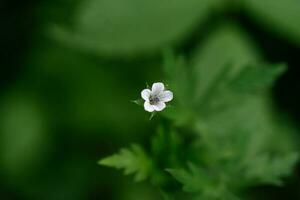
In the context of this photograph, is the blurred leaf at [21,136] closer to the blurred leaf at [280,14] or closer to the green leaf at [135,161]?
the blurred leaf at [280,14]

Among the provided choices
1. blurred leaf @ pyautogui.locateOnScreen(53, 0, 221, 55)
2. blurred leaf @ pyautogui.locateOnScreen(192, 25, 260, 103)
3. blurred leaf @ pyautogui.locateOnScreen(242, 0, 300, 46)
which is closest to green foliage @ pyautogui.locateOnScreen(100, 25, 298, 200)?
blurred leaf @ pyautogui.locateOnScreen(192, 25, 260, 103)

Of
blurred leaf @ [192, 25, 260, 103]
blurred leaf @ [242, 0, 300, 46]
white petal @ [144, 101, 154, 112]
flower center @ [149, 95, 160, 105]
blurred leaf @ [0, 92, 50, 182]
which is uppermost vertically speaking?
blurred leaf @ [242, 0, 300, 46]

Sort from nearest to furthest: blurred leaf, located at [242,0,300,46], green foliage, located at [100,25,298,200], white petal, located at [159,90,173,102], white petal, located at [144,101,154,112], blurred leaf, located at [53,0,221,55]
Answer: white petal, located at [144,101,154,112] → white petal, located at [159,90,173,102] → green foliage, located at [100,25,298,200] → blurred leaf, located at [53,0,221,55] → blurred leaf, located at [242,0,300,46]

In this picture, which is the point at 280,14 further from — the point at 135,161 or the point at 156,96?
the point at 156,96

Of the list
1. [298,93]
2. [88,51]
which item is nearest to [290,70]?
[298,93]

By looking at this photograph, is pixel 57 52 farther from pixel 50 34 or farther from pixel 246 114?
pixel 246 114

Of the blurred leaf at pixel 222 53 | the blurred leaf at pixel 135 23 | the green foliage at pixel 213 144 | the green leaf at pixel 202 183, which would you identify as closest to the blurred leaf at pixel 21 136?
the blurred leaf at pixel 135 23

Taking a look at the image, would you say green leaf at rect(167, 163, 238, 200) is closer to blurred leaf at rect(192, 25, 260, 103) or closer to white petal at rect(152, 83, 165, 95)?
white petal at rect(152, 83, 165, 95)
